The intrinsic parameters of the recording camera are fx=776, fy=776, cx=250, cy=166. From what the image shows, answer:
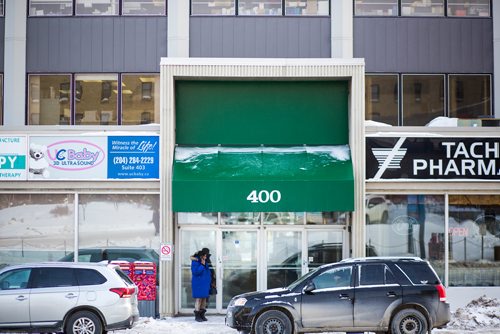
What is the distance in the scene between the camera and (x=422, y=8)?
2152 centimetres

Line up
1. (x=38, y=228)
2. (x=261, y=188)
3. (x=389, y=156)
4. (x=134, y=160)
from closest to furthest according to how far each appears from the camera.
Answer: (x=261, y=188), (x=134, y=160), (x=389, y=156), (x=38, y=228)

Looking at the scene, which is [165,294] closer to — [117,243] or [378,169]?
[117,243]

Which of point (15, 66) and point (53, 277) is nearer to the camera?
point (53, 277)

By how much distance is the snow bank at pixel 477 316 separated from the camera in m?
17.9

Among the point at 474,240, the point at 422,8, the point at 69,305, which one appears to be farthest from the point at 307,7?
the point at 69,305

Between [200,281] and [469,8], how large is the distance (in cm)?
1055

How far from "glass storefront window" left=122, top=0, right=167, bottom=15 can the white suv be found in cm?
847

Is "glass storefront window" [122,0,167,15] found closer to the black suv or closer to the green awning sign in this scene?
the green awning sign

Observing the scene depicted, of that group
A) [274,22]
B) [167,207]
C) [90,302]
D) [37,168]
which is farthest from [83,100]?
[90,302]

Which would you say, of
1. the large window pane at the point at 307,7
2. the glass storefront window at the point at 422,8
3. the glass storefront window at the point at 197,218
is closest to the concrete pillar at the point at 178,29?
the large window pane at the point at 307,7

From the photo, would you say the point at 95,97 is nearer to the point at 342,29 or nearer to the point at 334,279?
the point at 342,29

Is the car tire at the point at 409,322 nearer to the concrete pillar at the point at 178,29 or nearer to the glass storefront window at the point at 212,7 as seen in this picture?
the concrete pillar at the point at 178,29

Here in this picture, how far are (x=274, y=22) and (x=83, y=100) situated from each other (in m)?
5.65

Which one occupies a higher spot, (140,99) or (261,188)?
(140,99)
